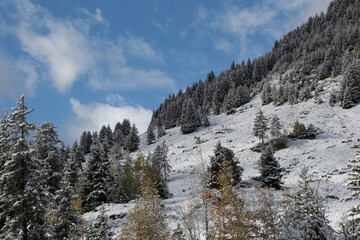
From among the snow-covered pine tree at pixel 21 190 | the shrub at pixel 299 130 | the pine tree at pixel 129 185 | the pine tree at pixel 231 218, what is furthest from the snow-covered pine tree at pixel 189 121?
the snow-covered pine tree at pixel 21 190

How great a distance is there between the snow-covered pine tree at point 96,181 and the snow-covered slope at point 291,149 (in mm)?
4308

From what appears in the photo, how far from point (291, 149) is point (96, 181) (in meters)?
43.6

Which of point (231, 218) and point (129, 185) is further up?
point (231, 218)

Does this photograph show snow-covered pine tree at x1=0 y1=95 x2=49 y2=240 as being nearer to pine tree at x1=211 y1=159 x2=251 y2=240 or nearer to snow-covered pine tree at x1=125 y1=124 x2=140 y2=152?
pine tree at x1=211 y1=159 x2=251 y2=240

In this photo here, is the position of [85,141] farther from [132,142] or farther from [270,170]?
[270,170]

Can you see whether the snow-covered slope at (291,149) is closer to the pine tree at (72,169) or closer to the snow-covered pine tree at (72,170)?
the snow-covered pine tree at (72,170)

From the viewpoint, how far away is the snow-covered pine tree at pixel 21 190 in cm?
1209

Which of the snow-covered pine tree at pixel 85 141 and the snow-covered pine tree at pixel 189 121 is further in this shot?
the snow-covered pine tree at pixel 85 141

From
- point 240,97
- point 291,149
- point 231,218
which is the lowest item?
point 231,218

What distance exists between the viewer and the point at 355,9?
439 feet

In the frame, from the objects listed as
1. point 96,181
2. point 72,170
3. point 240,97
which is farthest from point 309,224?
point 240,97

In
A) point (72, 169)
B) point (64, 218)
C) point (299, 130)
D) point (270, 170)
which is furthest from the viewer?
point (299, 130)

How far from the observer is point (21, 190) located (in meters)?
12.5

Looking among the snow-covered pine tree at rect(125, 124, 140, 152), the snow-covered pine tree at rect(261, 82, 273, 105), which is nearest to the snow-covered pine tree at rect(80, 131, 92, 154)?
the snow-covered pine tree at rect(125, 124, 140, 152)
